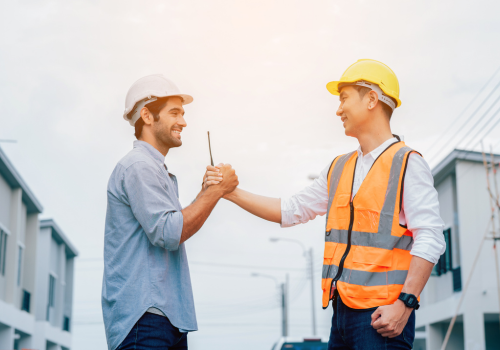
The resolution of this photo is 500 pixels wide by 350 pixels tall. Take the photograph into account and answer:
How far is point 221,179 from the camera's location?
13.1 feet

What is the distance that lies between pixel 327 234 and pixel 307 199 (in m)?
0.59

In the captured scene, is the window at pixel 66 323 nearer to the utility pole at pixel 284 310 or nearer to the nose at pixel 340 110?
the utility pole at pixel 284 310

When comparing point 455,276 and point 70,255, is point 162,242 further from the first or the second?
point 70,255

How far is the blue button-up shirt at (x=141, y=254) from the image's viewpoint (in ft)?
11.1

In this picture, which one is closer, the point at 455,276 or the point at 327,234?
the point at 327,234

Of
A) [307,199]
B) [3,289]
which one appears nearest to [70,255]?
[3,289]

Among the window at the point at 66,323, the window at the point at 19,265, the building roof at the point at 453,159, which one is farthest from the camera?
the window at the point at 66,323

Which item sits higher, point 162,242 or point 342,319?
point 162,242

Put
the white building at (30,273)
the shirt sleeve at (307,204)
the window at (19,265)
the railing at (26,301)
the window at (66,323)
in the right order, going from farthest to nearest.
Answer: the window at (66,323), the railing at (26,301), the window at (19,265), the white building at (30,273), the shirt sleeve at (307,204)

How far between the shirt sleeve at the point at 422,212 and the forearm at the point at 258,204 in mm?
1092

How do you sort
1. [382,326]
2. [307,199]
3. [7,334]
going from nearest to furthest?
[382,326] < [307,199] < [7,334]

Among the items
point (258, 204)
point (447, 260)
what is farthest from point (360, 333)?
point (447, 260)

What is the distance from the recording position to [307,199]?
4375 mm

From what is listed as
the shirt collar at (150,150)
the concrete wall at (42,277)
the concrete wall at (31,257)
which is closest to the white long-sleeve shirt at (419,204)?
the shirt collar at (150,150)
